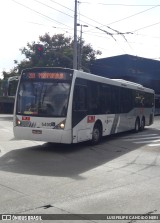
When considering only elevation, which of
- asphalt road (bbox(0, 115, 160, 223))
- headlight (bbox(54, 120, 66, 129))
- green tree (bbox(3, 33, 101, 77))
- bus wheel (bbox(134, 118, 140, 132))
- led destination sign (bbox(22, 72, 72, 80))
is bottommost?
asphalt road (bbox(0, 115, 160, 223))

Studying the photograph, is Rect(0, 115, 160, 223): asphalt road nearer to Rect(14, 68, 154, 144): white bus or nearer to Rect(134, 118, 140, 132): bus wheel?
Rect(14, 68, 154, 144): white bus

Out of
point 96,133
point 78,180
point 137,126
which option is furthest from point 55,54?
point 78,180

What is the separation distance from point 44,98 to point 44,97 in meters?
0.04

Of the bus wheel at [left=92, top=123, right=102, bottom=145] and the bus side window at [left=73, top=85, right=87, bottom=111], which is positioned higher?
the bus side window at [left=73, top=85, right=87, bottom=111]

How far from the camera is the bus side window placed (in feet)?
41.8

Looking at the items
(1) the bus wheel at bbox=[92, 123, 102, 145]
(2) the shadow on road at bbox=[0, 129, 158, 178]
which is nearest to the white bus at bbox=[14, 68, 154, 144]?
(1) the bus wheel at bbox=[92, 123, 102, 145]

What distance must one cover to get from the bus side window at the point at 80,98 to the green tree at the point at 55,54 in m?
35.2

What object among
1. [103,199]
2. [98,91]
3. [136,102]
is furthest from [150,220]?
[136,102]

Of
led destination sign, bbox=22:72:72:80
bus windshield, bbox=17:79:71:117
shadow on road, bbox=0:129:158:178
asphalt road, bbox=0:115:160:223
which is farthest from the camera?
led destination sign, bbox=22:72:72:80

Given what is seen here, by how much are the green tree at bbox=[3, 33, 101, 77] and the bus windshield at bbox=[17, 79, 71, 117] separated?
35.6m

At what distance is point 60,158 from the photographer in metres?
11.4

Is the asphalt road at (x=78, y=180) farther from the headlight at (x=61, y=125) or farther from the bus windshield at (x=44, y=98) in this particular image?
the bus windshield at (x=44, y=98)

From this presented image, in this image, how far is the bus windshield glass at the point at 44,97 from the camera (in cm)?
1238

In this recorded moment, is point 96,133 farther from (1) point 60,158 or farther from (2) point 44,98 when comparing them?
(1) point 60,158
